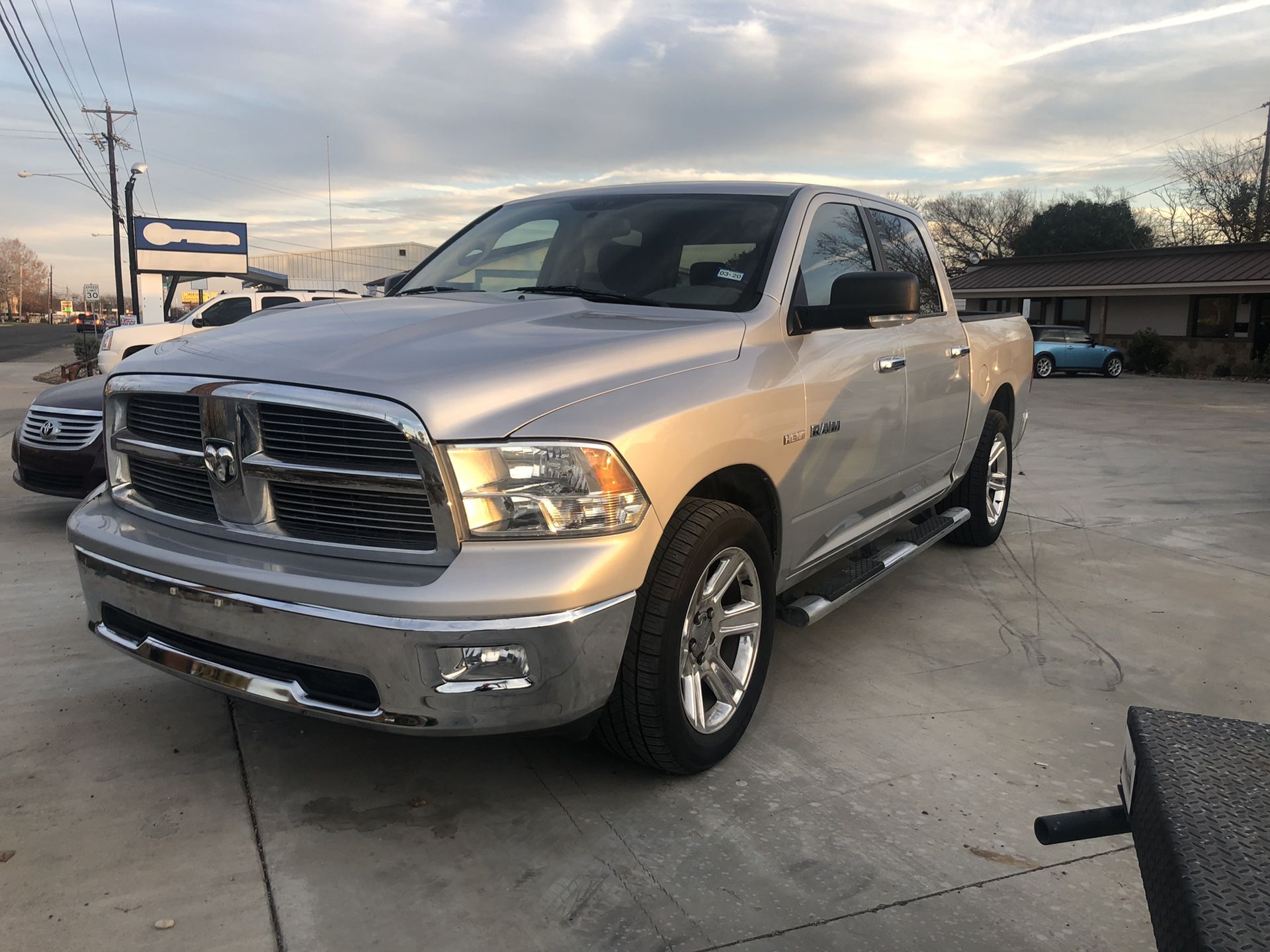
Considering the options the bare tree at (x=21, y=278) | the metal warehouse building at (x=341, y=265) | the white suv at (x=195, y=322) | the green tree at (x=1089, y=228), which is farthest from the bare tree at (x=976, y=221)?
the bare tree at (x=21, y=278)

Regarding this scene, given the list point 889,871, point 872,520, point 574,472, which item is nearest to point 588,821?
point 889,871

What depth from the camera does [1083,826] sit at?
1.53 m

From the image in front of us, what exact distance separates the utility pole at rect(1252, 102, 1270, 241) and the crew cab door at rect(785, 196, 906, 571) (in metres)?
43.7

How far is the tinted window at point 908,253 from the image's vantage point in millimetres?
4656

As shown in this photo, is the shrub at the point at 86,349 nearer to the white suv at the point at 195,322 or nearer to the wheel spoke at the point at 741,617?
the white suv at the point at 195,322

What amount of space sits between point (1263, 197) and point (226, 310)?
40420 mm

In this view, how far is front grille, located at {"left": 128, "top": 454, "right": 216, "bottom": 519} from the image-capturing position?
2836mm

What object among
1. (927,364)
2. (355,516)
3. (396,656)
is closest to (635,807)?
(396,656)

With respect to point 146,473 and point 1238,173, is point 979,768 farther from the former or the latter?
point 1238,173

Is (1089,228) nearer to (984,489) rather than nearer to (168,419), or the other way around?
(984,489)

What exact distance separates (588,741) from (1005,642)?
221cm

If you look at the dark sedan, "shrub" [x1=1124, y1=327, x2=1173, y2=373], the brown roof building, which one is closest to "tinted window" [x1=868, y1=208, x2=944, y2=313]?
the dark sedan

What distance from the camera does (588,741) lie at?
3.21 metres

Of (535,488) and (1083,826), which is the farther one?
(535,488)
